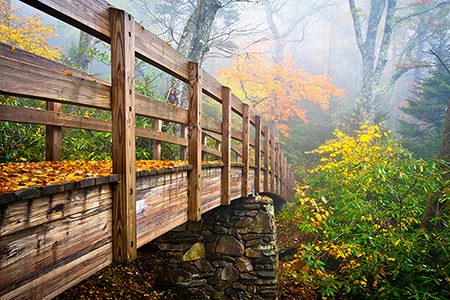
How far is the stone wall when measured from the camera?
480cm

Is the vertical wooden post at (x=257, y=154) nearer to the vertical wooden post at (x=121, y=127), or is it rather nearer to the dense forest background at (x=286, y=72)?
the dense forest background at (x=286, y=72)

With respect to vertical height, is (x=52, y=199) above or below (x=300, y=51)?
below

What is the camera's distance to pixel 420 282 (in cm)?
444

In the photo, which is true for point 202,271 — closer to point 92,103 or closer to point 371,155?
point 92,103

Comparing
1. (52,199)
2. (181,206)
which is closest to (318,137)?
(181,206)

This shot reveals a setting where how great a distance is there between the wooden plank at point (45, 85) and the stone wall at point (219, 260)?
3.76 m

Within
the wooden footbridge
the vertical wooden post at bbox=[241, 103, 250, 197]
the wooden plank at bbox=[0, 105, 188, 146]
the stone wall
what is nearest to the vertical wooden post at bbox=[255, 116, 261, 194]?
the vertical wooden post at bbox=[241, 103, 250, 197]

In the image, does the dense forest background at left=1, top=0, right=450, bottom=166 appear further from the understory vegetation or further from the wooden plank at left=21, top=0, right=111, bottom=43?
the wooden plank at left=21, top=0, right=111, bottom=43

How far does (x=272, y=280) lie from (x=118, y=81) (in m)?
4.45

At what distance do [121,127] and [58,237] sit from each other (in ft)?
2.48

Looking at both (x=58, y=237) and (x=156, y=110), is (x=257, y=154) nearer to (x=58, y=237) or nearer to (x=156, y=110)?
(x=156, y=110)

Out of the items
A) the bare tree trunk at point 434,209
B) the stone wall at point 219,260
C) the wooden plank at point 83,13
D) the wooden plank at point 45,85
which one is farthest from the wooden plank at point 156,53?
the bare tree trunk at point 434,209

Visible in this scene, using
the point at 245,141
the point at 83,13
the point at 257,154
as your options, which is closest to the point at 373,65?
the point at 257,154

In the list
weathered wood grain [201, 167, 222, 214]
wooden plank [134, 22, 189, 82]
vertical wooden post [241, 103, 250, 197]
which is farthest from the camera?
vertical wooden post [241, 103, 250, 197]
